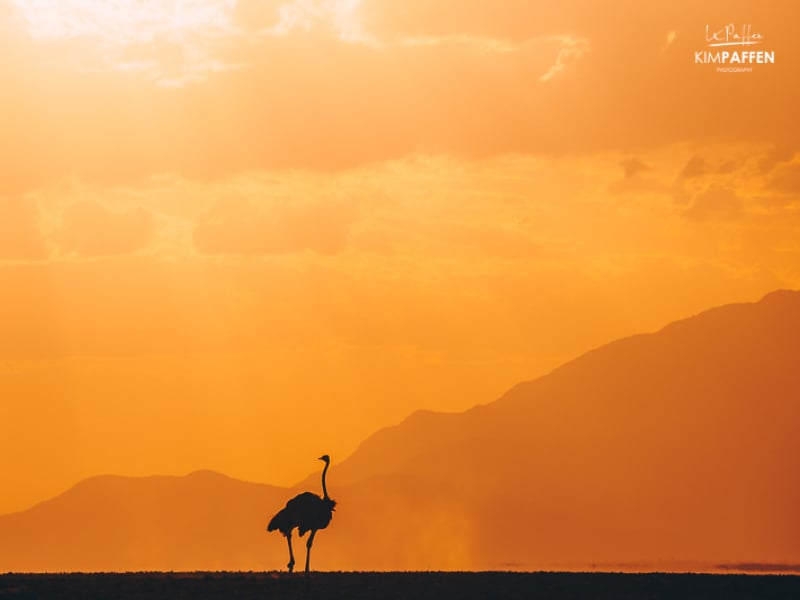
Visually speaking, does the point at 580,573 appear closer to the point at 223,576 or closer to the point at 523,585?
the point at 523,585

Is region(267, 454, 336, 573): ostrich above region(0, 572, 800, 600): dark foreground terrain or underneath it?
above

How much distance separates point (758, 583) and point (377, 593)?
50.8 feet

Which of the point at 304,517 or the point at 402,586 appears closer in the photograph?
the point at 402,586

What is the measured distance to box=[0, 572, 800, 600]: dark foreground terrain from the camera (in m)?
58.1

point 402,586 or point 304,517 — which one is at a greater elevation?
point 304,517

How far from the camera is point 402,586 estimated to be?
6012 cm

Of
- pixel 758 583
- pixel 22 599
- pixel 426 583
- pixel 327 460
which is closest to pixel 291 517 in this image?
pixel 327 460

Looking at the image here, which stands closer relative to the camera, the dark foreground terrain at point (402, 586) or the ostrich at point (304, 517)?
the dark foreground terrain at point (402, 586)

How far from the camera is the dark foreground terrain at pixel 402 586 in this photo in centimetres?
5812

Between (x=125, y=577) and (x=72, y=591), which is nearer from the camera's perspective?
(x=72, y=591)

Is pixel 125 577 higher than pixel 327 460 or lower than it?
lower

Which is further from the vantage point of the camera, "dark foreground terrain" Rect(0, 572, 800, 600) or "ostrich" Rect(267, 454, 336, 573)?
"ostrich" Rect(267, 454, 336, 573)

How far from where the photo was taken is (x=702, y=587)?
2426 inches

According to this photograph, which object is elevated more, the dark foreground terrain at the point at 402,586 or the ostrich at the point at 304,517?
the ostrich at the point at 304,517
